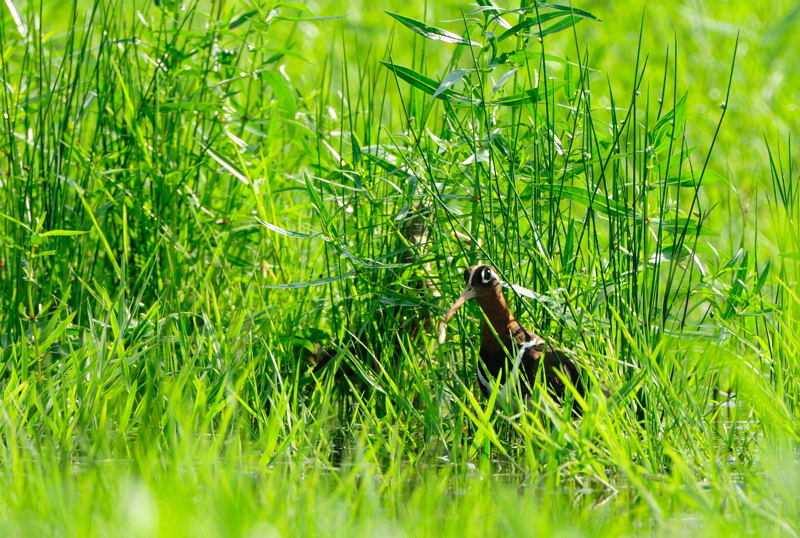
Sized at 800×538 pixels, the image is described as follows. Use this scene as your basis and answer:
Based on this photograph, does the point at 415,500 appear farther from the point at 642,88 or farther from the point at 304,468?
the point at 642,88

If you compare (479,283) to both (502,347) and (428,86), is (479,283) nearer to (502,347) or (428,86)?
(502,347)

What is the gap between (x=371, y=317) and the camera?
3.38 meters

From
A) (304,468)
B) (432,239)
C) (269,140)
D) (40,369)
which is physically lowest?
(304,468)

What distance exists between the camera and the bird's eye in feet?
10.0

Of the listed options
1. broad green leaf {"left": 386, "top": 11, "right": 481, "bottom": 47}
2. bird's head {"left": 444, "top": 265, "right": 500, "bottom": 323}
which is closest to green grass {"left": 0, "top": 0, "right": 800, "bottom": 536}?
broad green leaf {"left": 386, "top": 11, "right": 481, "bottom": 47}

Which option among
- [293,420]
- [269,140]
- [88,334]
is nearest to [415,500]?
[293,420]

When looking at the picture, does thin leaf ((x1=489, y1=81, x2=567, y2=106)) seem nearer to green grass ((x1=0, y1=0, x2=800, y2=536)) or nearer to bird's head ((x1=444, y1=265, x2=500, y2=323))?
green grass ((x1=0, y1=0, x2=800, y2=536))

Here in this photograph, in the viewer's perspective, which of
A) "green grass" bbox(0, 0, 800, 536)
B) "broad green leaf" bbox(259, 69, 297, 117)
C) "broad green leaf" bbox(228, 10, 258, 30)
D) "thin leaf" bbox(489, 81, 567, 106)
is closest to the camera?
"green grass" bbox(0, 0, 800, 536)

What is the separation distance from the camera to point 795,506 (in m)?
2.26

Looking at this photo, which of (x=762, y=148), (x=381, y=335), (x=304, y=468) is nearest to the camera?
(x=304, y=468)

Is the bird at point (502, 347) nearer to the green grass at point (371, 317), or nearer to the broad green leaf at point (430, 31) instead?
the green grass at point (371, 317)

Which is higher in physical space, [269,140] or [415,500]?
[269,140]

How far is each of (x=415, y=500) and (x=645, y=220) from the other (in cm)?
114

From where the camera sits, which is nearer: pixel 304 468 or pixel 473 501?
pixel 473 501
